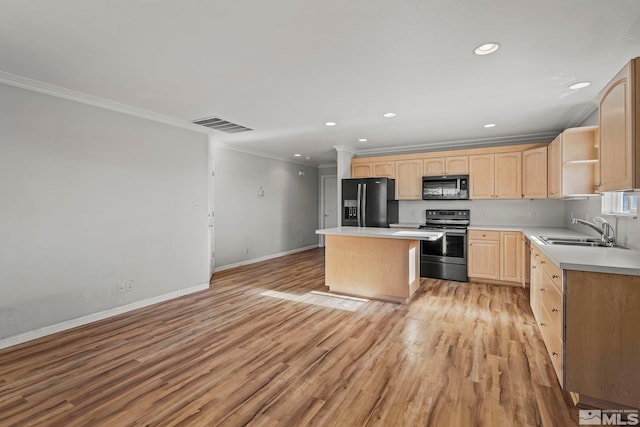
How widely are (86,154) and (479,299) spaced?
509 cm

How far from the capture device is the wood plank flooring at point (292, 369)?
191 cm

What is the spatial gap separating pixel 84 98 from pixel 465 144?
18.6 ft

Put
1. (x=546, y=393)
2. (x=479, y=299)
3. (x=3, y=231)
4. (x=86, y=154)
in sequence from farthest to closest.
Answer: (x=479, y=299) < (x=86, y=154) < (x=3, y=231) < (x=546, y=393)

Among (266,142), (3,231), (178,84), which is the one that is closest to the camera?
(3,231)

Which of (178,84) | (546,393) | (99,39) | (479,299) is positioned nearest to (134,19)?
(99,39)

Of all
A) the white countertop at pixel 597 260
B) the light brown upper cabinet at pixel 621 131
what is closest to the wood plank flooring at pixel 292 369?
the white countertop at pixel 597 260

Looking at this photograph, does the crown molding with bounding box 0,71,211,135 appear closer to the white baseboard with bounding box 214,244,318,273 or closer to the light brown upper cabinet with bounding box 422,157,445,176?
the white baseboard with bounding box 214,244,318,273

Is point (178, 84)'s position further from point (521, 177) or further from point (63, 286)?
point (521, 177)

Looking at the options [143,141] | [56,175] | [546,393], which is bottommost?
[546,393]

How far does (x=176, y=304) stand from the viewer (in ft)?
13.1

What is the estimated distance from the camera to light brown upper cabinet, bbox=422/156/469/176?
5332 millimetres

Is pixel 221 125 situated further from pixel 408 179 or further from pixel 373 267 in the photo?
pixel 408 179

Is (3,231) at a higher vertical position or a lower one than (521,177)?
lower

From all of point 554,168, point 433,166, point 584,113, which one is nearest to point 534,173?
point 554,168
